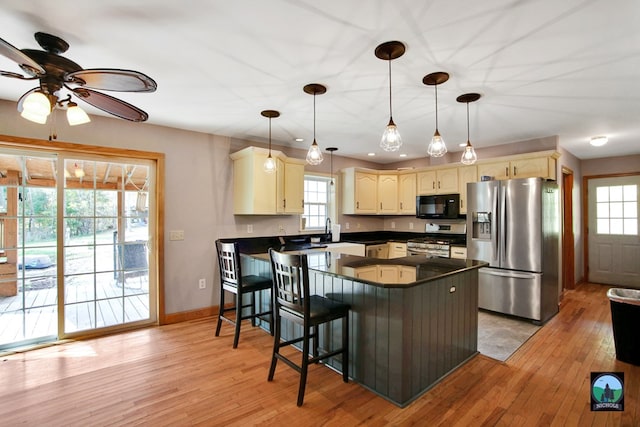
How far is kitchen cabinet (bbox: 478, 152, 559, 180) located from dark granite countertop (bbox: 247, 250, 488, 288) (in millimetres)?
2155

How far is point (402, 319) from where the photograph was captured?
2115 millimetres

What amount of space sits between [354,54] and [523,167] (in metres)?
3.27

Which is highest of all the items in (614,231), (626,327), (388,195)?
(388,195)

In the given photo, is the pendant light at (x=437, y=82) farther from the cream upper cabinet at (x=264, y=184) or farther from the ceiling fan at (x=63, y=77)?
the cream upper cabinet at (x=264, y=184)

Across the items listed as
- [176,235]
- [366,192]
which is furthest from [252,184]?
[366,192]

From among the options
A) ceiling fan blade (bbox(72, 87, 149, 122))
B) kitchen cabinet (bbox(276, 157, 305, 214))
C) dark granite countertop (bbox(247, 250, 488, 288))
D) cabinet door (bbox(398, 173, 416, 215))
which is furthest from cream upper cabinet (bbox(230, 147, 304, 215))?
cabinet door (bbox(398, 173, 416, 215))

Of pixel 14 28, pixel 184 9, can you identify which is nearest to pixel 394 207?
pixel 184 9

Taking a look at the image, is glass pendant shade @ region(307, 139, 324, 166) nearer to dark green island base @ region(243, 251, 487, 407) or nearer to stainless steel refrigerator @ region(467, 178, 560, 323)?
dark green island base @ region(243, 251, 487, 407)

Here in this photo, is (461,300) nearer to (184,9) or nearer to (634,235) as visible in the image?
(184,9)

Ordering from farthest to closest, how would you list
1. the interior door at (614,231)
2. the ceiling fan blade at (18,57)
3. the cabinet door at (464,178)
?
1. the interior door at (614,231)
2. the cabinet door at (464,178)
3. the ceiling fan blade at (18,57)

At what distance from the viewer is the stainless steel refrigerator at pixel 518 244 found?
373 cm

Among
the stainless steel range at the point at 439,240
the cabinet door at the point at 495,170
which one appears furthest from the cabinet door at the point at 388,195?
the cabinet door at the point at 495,170

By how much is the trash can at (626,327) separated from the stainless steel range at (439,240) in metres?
1.95

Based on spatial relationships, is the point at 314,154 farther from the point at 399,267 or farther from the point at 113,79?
the point at 113,79
